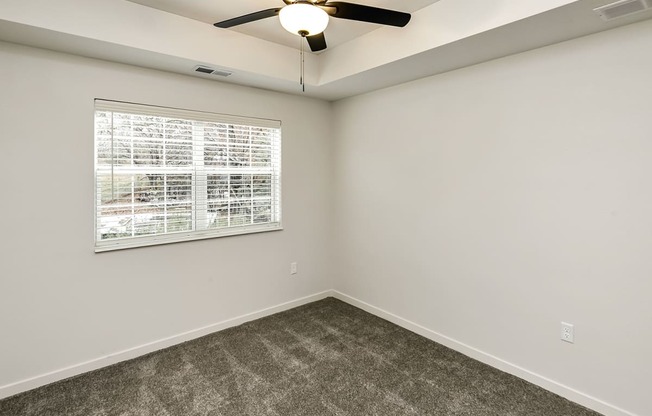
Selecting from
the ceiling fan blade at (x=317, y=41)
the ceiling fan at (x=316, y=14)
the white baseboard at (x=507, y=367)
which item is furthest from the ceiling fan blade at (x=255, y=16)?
the white baseboard at (x=507, y=367)

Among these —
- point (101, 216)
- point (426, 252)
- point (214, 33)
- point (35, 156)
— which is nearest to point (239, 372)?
point (101, 216)

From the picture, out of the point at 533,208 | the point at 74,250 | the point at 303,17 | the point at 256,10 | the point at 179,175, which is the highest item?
the point at 256,10

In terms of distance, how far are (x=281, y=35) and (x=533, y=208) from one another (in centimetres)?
234

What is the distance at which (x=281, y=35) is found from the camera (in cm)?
283

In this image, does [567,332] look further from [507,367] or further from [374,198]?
[374,198]

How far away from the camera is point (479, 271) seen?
8.84 feet

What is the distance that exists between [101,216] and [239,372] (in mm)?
1571

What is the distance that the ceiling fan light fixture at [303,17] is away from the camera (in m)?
1.62

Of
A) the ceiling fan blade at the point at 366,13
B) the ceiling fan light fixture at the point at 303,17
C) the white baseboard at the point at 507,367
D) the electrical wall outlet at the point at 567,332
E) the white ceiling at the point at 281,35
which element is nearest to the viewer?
the ceiling fan light fixture at the point at 303,17

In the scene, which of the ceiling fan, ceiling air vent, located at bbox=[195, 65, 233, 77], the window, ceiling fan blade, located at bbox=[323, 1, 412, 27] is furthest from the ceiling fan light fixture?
the window

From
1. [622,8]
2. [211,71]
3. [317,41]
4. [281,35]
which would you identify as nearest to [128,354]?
[211,71]

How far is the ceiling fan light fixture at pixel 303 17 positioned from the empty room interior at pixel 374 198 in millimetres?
28

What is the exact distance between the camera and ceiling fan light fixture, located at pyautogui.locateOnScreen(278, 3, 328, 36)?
162 centimetres

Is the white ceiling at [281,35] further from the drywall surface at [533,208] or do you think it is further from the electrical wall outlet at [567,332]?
the electrical wall outlet at [567,332]
